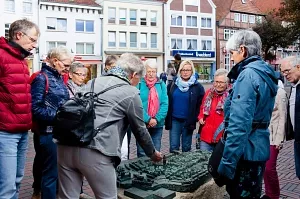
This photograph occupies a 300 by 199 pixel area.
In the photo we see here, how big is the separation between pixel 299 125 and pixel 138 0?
3932cm

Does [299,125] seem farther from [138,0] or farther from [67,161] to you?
[138,0]

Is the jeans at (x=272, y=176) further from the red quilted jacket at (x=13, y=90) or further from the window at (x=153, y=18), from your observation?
the window at (x=153, y=18)

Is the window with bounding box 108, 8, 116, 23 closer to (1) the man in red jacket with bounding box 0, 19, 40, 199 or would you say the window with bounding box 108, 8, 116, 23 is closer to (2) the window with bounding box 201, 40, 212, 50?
(2) the window with bounding box 201, 40, 212, 50

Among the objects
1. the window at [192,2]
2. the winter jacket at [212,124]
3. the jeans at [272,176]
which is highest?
the window at [192,2]

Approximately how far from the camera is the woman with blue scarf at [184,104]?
529 centimetres

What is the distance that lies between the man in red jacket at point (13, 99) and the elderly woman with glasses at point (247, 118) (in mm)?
1840

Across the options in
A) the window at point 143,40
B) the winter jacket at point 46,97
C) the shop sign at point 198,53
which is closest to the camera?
the winter jacket at point 46,97

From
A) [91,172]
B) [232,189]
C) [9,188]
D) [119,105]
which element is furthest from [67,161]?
[232,189]

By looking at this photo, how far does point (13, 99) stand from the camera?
3.14m

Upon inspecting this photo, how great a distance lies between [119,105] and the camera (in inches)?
104

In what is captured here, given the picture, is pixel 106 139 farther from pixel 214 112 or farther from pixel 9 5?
pixel 9 5

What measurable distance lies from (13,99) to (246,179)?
2.13 meters

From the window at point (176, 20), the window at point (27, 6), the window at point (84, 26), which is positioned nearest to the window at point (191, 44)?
the window at point (176, 20)

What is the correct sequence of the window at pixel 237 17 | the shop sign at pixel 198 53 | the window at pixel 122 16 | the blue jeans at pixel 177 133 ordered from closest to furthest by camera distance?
the blue jeans at pixel 177 133 → the window at pixel 122 16 → the shop sign at pixel 198 53 → the window at pixel 237 17
